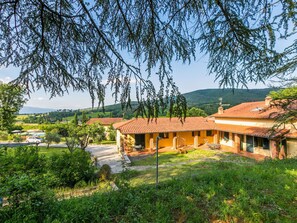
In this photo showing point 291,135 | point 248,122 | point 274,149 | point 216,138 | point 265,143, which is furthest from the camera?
point 216,138

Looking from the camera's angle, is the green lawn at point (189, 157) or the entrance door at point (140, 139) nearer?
the green lawn at point (189, 157)

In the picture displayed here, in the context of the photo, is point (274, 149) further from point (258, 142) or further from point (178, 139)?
point (178, 139)

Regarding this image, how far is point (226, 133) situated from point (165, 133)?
6686 mm

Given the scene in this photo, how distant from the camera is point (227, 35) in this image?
2.77 meters

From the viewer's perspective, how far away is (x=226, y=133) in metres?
21.2

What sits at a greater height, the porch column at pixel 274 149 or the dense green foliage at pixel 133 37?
the dense green foliage at pixel 133 37

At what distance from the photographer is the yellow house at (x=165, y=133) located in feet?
64.8

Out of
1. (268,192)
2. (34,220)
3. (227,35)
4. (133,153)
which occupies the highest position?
(227,35)

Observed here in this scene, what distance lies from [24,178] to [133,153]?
50.3ft

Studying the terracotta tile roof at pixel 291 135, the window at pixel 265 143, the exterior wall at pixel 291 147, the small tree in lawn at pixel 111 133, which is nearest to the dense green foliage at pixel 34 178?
the terracotta tile roof at pixel 291 135

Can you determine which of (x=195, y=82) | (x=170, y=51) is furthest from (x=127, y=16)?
(x=195, y=82)

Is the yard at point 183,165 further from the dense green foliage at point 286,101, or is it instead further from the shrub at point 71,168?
the dense green foliage at point 286,101

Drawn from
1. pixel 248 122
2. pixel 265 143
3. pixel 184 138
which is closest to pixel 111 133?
pixel 184 138

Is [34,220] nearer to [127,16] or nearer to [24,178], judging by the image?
[24,178]
